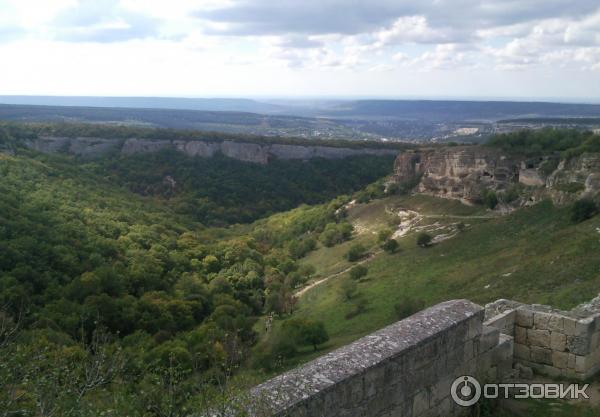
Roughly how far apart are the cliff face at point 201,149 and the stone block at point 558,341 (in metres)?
84.1

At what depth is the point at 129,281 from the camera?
35.1 m

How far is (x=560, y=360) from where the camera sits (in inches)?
311

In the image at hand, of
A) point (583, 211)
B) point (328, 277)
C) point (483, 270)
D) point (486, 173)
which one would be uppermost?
point (486, 173)

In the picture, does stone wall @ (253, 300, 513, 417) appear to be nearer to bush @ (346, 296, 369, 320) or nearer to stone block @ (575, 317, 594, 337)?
stone block @ (575, 317, 594, 337)

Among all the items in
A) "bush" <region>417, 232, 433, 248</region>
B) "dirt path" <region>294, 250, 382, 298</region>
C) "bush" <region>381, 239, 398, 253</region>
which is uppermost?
"bush" <region>417, 232, 433, 248</region>

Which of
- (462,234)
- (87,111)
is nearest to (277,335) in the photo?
(462,234)

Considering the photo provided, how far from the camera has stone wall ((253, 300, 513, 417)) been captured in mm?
5004

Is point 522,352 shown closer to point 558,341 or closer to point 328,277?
point 558,341

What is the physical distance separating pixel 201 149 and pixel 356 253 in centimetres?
5655

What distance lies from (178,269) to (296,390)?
39.8 m

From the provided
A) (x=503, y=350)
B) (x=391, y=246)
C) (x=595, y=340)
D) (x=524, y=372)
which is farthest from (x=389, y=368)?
(x=391, y=246)

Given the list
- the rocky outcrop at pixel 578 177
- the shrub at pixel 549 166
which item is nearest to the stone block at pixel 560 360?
the rocky outcrop at pixel 578 177

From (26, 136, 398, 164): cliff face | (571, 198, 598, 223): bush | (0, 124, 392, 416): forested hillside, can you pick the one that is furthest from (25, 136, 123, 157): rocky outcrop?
(571, 198, 598, 223): bush

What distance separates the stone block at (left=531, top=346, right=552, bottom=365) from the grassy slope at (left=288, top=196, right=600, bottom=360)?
5726mm
